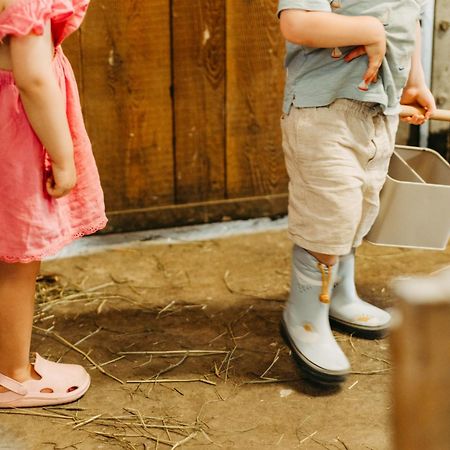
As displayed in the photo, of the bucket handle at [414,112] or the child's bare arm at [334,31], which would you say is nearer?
the child's bare arm at [334,31]

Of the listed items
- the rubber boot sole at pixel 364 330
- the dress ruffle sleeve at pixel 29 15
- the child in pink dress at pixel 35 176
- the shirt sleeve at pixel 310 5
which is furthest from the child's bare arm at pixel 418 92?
the dress ruffle sleeve at pixel 29 15

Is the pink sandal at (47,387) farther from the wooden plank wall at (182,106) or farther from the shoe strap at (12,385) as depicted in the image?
the wooden plank wall at (182,106)

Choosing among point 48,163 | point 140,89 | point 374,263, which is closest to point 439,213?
point 374,263

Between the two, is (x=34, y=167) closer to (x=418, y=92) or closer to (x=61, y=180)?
(x=61, y=180)

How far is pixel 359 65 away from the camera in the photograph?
1.99 meters

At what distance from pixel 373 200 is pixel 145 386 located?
74 centimetres

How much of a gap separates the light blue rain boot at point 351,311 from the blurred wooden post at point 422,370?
1406 mm

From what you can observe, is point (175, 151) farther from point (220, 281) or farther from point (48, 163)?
point (48, 163)

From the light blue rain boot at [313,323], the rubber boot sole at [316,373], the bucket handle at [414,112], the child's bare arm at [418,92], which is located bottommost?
the rubber boot sole at [316,373]

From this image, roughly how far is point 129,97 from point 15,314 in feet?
3.93

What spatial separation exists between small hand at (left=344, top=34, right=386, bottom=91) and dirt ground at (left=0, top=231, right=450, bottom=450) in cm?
76

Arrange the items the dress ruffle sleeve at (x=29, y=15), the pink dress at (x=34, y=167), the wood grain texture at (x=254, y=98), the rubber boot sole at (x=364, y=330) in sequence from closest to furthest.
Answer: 1. the dress ruffle sleeve at (x=29, y=15)
2. the pink dress at (x=34, y=167)
3. the rubber boot sole at (x=364, y=330)
4. the wood grain texture at (x=254, y=98)

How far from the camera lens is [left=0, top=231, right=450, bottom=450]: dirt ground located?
198cm

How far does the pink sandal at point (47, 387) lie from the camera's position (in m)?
2.07
